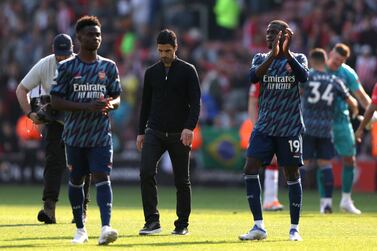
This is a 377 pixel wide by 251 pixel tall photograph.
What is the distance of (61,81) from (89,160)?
91 cm

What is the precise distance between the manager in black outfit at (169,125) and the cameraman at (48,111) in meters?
1.56

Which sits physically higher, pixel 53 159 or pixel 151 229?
pixel 53 159

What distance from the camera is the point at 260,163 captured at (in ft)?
43.5

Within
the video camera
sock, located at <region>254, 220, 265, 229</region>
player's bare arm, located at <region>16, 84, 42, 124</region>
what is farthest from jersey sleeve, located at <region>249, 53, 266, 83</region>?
player's bare arm, located at <region>16, 84, 42, 124</region>

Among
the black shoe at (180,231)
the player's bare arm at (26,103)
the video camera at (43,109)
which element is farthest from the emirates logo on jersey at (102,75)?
the player's bare arm at (26,103)

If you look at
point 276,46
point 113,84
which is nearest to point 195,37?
point 276,46

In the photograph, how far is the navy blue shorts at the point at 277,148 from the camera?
13086 millimetres

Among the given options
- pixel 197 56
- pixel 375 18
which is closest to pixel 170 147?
pixel 375 18

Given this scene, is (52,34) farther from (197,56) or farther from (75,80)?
(75,80)

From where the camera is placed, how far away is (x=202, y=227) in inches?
588

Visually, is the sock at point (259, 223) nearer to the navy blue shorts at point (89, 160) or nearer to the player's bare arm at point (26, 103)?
the navy blue shorts at point (89, 160)

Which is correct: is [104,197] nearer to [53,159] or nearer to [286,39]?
[286,39]

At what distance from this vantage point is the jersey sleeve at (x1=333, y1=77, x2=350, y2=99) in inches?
744

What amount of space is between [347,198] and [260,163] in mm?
5812
